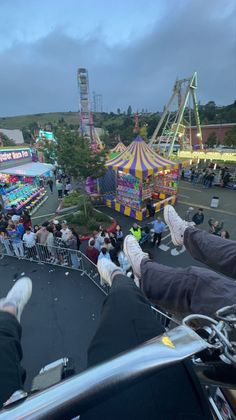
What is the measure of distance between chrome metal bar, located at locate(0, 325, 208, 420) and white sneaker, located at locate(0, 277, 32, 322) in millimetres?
2181

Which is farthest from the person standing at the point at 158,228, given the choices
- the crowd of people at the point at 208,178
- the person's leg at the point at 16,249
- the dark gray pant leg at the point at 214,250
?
the crowd of people at the point at 208,178

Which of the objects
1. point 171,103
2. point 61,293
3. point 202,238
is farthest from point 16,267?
point 171,103

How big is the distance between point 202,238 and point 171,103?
884 inches

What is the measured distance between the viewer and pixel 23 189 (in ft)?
46.0

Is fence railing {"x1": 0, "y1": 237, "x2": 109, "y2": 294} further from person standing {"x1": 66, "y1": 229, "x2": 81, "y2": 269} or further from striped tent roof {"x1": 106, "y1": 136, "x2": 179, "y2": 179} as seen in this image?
striped tent roof {"x1": 106, "y1": 136, "x2": 179, "y2": 179}

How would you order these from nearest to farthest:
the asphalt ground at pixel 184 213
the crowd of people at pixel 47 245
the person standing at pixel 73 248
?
the person standing at pixel 73 248
the crowd of people at pixel 47 245
the asphalt ground at pixel 184 213

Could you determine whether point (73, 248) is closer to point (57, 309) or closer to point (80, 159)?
point (57, 309)

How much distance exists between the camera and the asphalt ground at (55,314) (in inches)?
147

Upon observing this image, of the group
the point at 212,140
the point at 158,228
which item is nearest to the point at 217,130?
the point at 212,140

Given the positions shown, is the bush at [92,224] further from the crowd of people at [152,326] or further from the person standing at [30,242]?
the crowd of people at [152,326]

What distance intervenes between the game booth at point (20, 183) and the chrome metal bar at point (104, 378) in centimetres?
1201

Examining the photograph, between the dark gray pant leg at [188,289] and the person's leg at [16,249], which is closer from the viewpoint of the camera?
the dark gray pant leg at [188,289]

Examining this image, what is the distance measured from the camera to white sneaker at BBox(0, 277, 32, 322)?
244 centimetres

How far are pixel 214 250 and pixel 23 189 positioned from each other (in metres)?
14.2
